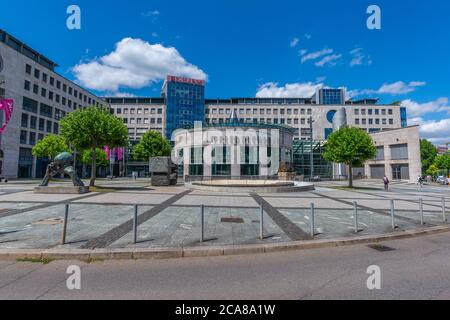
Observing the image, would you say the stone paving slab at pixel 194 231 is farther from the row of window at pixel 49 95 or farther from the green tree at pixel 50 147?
the row of window at pixel 49 95

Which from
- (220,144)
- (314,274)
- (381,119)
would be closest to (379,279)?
(314,274)

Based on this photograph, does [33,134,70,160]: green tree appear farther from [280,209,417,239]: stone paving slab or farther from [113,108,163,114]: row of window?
[113,108,163,114]: row of window

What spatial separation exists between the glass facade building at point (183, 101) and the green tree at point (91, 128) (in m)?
54.6

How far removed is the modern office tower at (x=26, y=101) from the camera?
41.0 metres

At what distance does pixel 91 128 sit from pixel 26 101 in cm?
4025

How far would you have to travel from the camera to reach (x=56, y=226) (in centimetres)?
733

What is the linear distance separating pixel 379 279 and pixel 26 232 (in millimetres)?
9151

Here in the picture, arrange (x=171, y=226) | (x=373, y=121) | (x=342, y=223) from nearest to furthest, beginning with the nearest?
1. (x=171, y=226)
2. (x=342, y=223)
3. (x=373, y=121)

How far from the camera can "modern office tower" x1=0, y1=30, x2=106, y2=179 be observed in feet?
134

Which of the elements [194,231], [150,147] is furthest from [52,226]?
[150,147]

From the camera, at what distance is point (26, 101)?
45.3 metres

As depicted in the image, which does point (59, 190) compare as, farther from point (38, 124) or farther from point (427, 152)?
point (427, 152)

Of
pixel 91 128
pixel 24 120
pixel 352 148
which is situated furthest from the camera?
pixel 24 120
